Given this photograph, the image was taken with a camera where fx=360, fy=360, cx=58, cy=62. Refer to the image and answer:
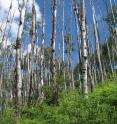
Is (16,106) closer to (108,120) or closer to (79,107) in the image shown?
(79,107)

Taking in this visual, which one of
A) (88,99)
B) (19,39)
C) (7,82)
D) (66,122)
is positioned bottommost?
(66,122)

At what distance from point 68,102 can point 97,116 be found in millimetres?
3683

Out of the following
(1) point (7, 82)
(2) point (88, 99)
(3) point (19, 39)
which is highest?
(1) point (7, 82)

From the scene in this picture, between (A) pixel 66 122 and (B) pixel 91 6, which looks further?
(B) pixel 91 6

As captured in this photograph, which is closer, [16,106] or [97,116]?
[97,116]

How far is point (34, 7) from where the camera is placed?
30.3 m

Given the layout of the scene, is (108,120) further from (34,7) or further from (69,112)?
(34,7)

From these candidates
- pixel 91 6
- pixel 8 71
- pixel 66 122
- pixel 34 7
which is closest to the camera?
pixel 66 122

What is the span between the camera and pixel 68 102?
628 inches

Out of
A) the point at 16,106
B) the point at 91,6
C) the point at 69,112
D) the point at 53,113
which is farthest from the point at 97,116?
→ the point at 91,6

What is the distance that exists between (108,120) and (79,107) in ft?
9.72

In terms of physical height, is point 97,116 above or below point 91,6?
below

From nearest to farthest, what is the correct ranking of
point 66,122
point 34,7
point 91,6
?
point 66,122 < point 34,7 < point 91,6

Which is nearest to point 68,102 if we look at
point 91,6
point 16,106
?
point 16,106
